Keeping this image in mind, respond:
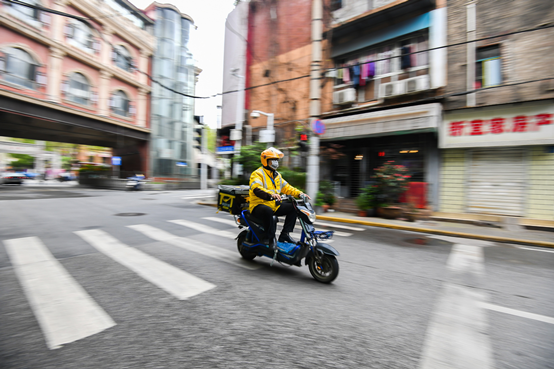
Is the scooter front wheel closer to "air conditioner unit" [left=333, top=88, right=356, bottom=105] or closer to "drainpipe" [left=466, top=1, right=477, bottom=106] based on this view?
"drainpipe" [left=466, top=1, right=477, bottom=106]

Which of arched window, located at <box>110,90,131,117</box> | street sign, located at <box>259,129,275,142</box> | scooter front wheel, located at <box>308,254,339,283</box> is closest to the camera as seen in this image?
scooter front wheel, located at <box>308,254,339,283</box>

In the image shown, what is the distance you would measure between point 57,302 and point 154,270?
127cm

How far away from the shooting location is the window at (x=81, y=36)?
2119cm

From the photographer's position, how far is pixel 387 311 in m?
3.04

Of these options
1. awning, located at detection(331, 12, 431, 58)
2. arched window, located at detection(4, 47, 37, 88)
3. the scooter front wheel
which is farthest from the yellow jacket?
arched window, located at detection(4, 47, 37, 88)

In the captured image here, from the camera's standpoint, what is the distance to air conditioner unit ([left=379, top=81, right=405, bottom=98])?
451 inches

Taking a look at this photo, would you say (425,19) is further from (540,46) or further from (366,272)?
(366,272)

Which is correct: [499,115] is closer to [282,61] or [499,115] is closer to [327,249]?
[327,249]

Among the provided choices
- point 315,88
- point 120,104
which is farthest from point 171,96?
point 315,88

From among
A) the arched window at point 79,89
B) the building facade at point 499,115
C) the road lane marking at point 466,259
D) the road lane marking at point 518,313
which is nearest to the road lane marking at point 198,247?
the road lane marking at point 518,313

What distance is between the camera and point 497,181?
1018 centimetres

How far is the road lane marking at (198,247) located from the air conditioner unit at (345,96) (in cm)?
1021

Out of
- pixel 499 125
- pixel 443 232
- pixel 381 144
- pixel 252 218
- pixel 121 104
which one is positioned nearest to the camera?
pixel 252 218

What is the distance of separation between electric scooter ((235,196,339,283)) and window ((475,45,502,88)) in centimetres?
1063
